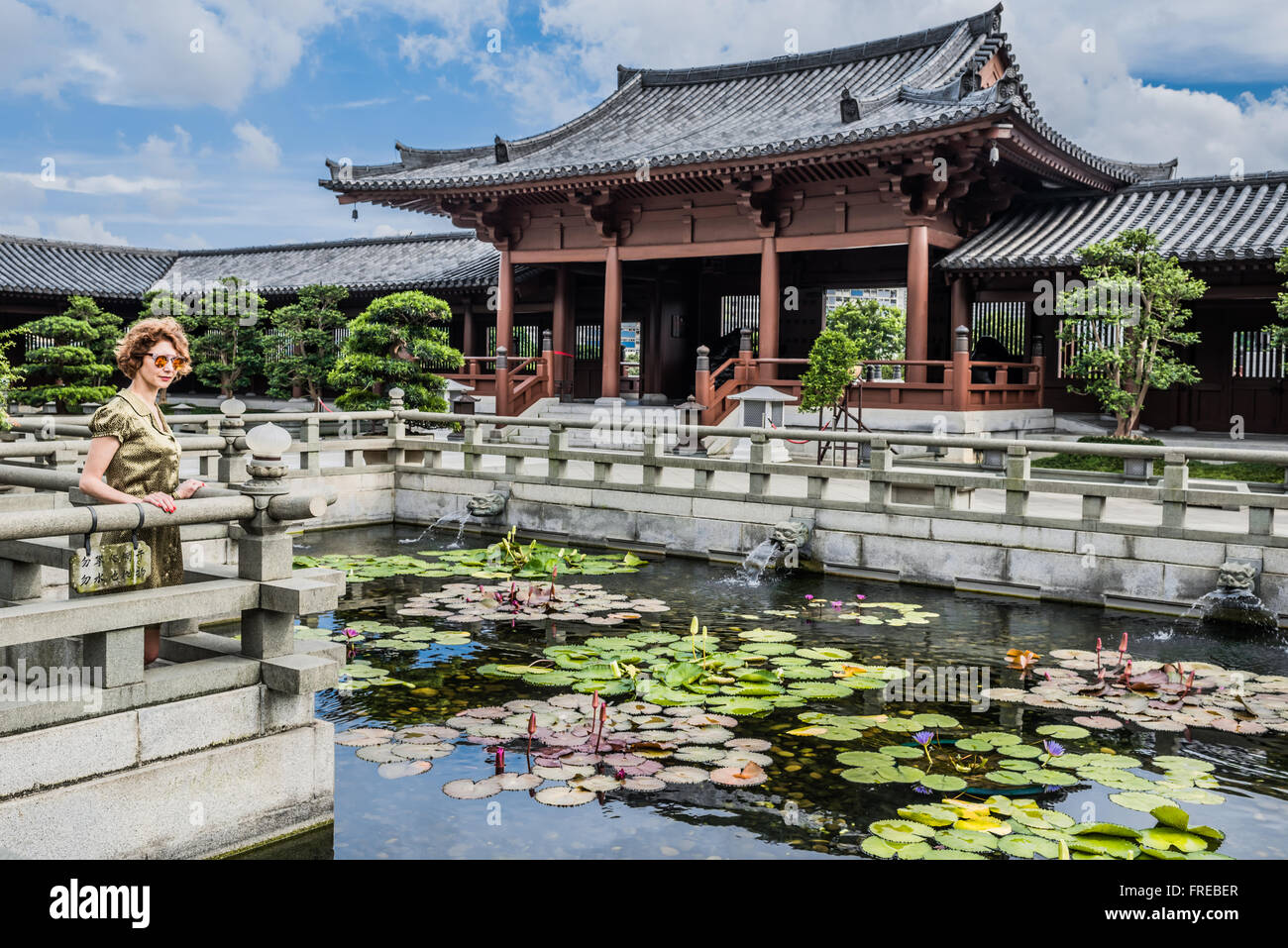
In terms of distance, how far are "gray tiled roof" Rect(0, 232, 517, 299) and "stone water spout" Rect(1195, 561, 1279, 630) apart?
62.0ft

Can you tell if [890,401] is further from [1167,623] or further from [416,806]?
[416,806]

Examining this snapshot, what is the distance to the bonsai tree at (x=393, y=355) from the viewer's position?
68.2ft

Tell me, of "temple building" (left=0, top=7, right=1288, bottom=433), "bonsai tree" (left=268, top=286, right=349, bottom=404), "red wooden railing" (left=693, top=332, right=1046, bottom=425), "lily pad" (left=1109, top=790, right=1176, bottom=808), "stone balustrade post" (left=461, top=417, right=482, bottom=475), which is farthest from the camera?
"bonsai tree" (left=268, top=286, right=349, bottom=404)

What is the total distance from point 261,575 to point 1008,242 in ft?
59.2

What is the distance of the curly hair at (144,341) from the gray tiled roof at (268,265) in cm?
2164

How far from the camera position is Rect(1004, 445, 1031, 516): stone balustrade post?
1219cm

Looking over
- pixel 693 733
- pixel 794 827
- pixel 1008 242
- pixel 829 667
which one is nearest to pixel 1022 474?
pixel 829 667

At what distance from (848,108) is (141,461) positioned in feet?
60.2

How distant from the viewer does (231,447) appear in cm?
1184

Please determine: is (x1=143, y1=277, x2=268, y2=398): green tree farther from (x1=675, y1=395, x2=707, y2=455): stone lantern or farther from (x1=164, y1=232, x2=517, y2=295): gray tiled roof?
(x1=675, y1=395, x2=707, y2=455): stone lantern

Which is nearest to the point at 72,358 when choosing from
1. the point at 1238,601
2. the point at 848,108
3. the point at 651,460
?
the point at 651,460

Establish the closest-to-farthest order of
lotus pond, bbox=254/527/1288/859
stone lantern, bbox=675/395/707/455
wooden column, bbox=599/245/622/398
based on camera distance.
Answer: lotus pond, bbox=254/527/1288/859 → stone lantern, bbox=675/395/707/455 → wooden column, bbox=599/245/622/398

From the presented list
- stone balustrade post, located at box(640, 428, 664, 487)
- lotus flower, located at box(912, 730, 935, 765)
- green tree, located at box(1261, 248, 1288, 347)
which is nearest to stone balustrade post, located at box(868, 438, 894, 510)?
stone balustrade post, located at box(640, 428, 664, 487)

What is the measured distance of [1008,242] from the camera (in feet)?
67.8
